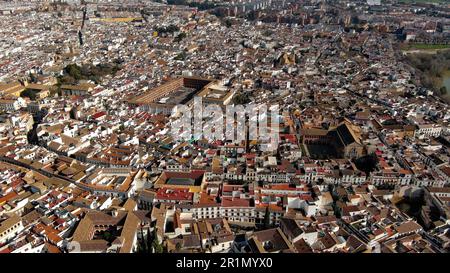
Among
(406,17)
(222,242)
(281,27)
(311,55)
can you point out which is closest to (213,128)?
(222,242)

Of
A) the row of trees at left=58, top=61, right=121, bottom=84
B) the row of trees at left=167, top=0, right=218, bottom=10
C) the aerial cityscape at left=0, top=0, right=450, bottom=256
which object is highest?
the row of trees at left=167, top=0, right=218, bottom=10

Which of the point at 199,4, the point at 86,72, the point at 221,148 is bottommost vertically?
the point at 221,148

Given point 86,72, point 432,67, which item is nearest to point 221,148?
point 86,72

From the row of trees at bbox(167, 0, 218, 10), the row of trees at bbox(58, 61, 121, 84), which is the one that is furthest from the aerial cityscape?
the row of trees at bbox(167, 0, 218, 10)

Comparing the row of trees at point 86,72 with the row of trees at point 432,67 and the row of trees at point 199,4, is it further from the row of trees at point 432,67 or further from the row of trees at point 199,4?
the row of trees at point 199,4

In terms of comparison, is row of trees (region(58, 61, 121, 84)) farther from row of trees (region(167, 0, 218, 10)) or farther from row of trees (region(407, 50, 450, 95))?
row of trees (region(167, 0, 218, 10))

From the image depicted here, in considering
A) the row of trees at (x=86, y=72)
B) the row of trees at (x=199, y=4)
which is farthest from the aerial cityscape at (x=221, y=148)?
the row of trees at (x=199, y=4)

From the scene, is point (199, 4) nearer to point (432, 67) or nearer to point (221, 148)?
point (432, 67)

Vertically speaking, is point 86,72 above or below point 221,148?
above
